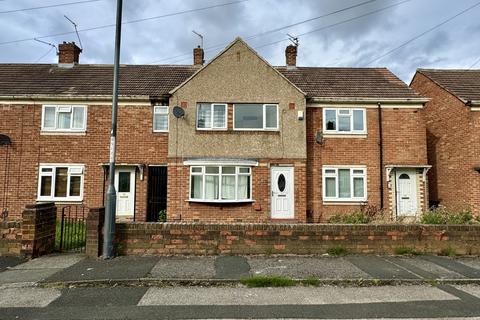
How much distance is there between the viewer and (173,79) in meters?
16.3

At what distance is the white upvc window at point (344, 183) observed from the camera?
14.1m

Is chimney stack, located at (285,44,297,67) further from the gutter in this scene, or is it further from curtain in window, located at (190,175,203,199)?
curtain in window, located at (190,175,203,199)

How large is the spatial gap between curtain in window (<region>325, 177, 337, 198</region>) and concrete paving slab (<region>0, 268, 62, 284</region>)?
1033cm

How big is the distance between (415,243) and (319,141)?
22.2 feet

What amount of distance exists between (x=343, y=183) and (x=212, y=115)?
5948 mm

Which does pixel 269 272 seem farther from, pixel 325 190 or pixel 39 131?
pixel 39 131

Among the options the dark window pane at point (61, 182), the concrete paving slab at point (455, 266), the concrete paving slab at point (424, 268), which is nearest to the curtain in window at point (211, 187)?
the dark window pane at point (61, 182)

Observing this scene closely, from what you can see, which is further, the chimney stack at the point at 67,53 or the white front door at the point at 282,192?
the chimney stack at the point at 67,53

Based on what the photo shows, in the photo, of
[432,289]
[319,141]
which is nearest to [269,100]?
[319,141]

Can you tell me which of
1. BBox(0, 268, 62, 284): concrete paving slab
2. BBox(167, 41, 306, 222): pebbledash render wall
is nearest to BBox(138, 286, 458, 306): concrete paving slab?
BBox(0, 268, 62, 284): concrete paving slab

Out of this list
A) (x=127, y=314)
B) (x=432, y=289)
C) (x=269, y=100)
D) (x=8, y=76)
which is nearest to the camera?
(x=127, y=314)

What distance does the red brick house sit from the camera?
14.0 metres

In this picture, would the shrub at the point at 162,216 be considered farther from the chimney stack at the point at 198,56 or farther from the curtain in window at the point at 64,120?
the chimney stack at the point at 198,56

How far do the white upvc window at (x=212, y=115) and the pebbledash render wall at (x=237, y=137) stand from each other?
0.20 meters
